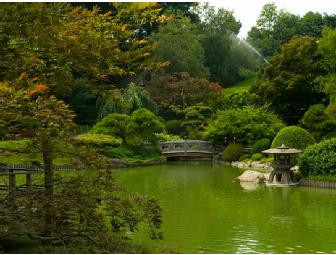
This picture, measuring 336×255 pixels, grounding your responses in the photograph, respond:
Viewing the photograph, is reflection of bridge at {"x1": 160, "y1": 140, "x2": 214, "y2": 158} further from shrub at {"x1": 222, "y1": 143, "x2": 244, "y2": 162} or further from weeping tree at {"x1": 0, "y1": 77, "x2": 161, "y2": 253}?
weeping tree at {"x1": 0, "y1": 77, "x2": 161, "y2": 253}

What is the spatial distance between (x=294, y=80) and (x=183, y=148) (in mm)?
6978

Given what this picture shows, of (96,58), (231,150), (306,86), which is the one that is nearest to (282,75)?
(306,86)

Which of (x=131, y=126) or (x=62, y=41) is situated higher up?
(x=62, y=41)

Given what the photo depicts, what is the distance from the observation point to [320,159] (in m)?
17.8

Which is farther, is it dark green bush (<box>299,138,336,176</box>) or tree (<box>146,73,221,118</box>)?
tree (<box>146,73,221,118</box>)

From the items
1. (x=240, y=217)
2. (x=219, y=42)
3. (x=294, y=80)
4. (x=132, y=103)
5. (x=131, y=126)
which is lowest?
(x=240, y=217)

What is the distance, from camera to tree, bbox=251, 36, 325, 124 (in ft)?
98.5

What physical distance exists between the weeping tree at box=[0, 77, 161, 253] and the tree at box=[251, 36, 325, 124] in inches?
886

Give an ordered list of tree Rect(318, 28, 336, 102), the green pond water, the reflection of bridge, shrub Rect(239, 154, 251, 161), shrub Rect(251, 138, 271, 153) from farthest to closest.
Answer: the reflection of bridge < shrub Rect(239, 154, 251, 161) < shrub Rect(251, 138, 271, 153) < tree Rect(318, 28, 336, 102) < the green pond water

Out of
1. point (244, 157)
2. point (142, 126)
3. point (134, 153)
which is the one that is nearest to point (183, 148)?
point (142, 126)

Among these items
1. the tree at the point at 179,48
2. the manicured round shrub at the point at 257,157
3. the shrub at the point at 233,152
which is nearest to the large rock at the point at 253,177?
the manicured round shrub at the point at 257,157

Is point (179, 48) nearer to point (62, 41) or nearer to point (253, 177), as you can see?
point (253, 177)

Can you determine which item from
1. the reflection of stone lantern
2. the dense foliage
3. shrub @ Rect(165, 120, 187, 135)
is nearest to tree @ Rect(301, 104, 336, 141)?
the reflection of stone lantern

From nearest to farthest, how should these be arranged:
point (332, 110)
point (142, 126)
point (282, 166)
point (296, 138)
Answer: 1. point (282, 166)
2. point (296, 138)
3. point (332, 110)
4. point (142, 126)
